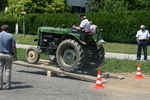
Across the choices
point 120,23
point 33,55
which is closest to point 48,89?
point 33,55

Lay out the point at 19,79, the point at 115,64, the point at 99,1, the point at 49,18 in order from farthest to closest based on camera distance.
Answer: the point at 99,1
the point at 49,18
the point at 115,64
the point at 19,79

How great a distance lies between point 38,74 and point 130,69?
4126 millimetres

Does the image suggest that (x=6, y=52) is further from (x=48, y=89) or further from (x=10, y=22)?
(x=10, y=22)

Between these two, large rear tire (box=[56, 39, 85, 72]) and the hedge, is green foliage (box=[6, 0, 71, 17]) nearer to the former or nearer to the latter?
the hedge

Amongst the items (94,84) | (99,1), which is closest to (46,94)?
(94,84)

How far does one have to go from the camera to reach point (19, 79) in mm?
8766

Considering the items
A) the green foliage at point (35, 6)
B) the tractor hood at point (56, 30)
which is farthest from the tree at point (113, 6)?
the tractor hood at point (56, 30)

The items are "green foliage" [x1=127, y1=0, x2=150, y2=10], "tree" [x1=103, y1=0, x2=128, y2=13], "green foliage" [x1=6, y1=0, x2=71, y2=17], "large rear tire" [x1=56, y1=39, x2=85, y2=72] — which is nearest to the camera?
"large rear tire" [x1=56, y1=39, x2=85, y2=72]

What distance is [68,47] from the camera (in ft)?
31.4

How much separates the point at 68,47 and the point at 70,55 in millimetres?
313

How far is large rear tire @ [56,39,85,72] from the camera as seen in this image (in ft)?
29.7

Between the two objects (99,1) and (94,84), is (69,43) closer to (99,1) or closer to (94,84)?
(94,84)

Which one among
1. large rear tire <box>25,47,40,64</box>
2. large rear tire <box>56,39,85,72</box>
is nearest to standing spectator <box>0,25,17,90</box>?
large rear tire <box>56,39,85,72</box>

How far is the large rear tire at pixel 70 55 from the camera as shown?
29.7 ft
